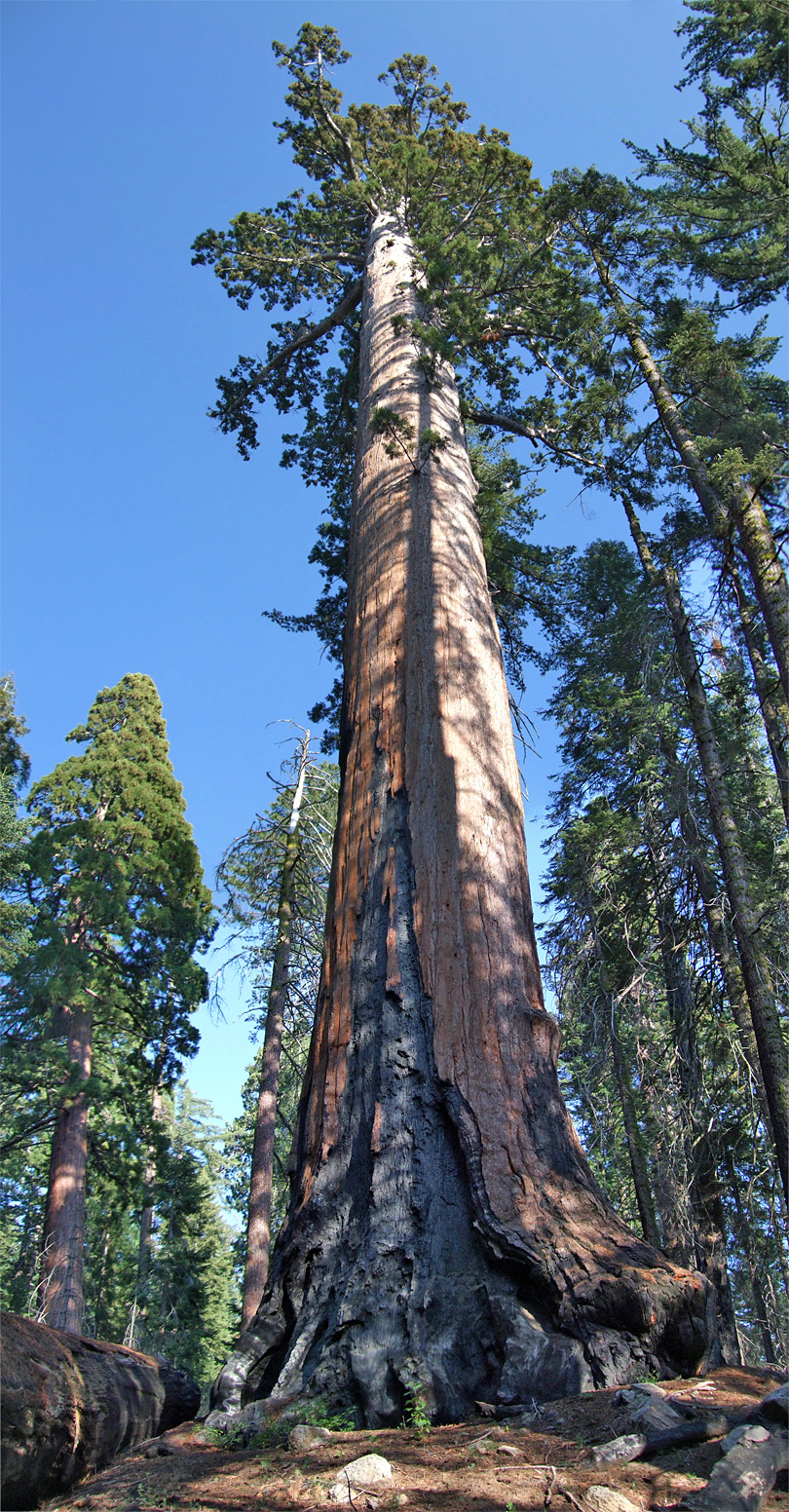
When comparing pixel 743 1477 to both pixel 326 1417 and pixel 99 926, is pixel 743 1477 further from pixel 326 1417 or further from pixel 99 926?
pixel 99 926

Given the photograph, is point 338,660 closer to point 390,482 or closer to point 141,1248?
point 390,482

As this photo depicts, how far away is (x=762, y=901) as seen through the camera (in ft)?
29.3

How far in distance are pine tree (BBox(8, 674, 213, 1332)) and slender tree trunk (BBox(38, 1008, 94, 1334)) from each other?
0.02 m

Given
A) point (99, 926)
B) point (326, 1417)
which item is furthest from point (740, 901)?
point (99, 926)

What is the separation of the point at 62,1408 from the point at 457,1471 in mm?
1555

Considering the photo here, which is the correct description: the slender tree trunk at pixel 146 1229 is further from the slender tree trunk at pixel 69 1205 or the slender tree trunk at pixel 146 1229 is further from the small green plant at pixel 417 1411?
the small green plant at pixel 417 1411

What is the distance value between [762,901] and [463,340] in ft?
21.0

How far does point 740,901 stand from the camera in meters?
6.53

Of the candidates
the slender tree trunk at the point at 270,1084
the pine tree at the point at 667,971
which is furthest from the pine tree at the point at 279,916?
the pine tree at the point at 667,971

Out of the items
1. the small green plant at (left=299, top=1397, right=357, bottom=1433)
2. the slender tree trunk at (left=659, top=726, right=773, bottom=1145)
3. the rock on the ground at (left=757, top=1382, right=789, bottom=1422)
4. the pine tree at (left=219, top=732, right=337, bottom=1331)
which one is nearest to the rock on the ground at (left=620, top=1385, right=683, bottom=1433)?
the rock on the ground at (left=757, top=1382, right=789, bottom=1422)

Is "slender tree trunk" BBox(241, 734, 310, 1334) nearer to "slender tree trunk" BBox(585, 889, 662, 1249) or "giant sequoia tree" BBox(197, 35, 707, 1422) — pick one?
"slender tree trunk" BBox(585, 889, 662, 1249)

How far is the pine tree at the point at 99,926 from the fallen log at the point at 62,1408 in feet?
29.3

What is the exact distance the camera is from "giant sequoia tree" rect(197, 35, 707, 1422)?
2.71 m

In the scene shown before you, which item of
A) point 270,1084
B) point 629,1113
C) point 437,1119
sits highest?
point 270,1084
